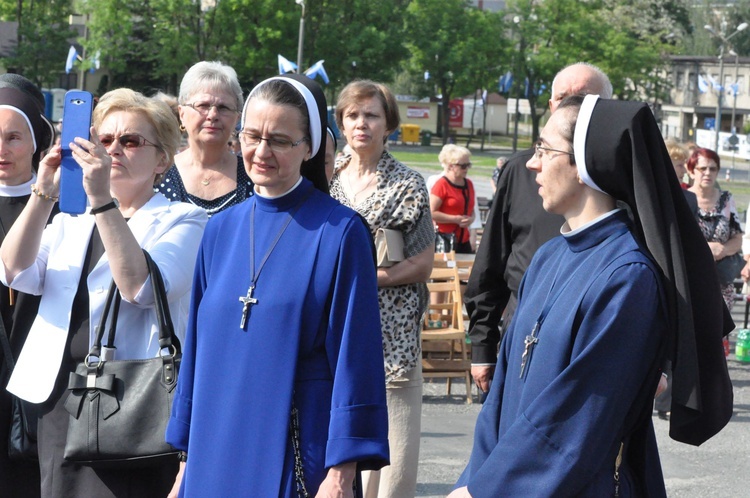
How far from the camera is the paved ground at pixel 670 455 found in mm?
7237

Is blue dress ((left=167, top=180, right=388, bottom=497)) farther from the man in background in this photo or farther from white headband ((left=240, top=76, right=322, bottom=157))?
the man in background

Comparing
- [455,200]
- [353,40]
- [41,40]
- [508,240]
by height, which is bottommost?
[455,200]

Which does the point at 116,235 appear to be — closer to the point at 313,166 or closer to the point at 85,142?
the point at 85,142

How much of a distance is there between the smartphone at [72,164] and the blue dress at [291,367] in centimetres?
63

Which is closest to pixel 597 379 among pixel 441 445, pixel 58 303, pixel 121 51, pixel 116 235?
pixel 116 235

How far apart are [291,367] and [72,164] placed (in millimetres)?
1055

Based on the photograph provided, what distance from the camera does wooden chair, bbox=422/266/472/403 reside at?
9.92 m

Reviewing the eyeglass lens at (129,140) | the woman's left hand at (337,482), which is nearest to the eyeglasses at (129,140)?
the eyeglass lens at (129,140)

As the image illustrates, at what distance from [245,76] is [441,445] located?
49168 mm

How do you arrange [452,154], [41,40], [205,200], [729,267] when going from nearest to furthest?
[205,200] < [729,267] < [452,154] < [41,40]

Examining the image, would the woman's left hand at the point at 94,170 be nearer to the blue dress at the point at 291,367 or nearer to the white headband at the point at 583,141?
the blue dress at the point at 291,367

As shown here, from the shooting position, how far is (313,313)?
324 centimetres

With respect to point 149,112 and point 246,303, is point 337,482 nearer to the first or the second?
point 246,303

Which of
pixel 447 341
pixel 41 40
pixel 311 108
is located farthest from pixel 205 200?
pixel 41 40
